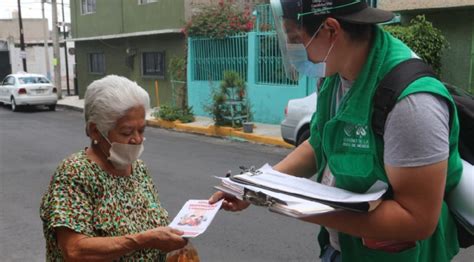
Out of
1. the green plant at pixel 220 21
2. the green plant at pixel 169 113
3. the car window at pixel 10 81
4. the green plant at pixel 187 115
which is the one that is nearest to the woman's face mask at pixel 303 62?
the green plant at pixel 220 21

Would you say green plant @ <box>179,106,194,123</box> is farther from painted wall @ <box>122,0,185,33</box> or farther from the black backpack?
the black backpack

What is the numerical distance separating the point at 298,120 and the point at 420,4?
3765mm

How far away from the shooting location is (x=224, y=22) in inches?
541

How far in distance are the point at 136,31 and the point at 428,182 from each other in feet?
59.3

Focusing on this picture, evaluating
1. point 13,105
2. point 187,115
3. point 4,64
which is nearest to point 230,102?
point 187,115

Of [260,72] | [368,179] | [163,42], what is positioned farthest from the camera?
[163,42]

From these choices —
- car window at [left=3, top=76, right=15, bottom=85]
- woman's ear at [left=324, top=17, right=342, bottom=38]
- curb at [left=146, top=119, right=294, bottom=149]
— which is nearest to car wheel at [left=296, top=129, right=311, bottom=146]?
curb at [left=146, top=119, right=294, bottom=149]

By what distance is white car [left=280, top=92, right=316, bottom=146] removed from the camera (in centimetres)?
823

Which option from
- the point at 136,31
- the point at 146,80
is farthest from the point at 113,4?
the point at 146,80

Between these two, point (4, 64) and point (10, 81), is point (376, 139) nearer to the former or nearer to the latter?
point (10, 81)

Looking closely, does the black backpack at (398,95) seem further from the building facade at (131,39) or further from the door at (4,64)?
the door at (4,64)

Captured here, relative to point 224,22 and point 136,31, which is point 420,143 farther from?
point 136,31

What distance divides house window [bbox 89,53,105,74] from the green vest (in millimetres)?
21285

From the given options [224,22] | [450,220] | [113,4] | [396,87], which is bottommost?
[450,220]
